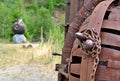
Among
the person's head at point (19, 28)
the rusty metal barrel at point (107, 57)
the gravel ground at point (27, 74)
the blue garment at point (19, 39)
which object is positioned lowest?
the blue garment at point (19, 39)

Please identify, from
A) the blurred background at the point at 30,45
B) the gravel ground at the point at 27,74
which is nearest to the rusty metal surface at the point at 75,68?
the blurred background at the point at 30,45

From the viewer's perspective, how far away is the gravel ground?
5.36 m

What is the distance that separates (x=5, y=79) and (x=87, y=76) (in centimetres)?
458

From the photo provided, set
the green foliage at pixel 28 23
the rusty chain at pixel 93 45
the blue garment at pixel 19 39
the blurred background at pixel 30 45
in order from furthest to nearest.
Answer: the green foliage at pixel 28 23 → the blue garment at pixel 19 39 → the blurred background at pixel 30 45 → the rusty chain at pixel 93 45

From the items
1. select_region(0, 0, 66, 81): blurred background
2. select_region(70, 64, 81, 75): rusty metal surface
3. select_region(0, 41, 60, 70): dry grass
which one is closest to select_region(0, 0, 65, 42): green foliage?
select_region(0, 0, 66, 81): blurred background

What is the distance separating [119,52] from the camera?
0.88 meters

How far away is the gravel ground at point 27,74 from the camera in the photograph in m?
5.36

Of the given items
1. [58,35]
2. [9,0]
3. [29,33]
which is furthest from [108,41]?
[9,0]

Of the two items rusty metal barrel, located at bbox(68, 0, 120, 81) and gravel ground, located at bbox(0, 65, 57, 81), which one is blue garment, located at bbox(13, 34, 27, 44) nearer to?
gravel ground, located at bbox(0, 65, 57, 81)

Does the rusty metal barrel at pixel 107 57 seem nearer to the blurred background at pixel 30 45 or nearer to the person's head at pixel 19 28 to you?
the blurred background at pixel 30 45

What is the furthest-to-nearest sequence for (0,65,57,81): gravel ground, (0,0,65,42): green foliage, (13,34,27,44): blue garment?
1. (0,0,65,42): green foliage
2. (13,34,27,44): blue garment
3. (0,65,57,81): gravel ground

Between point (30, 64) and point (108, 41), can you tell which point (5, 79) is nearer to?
point (30, 64)

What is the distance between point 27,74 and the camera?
5.70 meters

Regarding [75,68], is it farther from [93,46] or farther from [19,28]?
[19,28]
